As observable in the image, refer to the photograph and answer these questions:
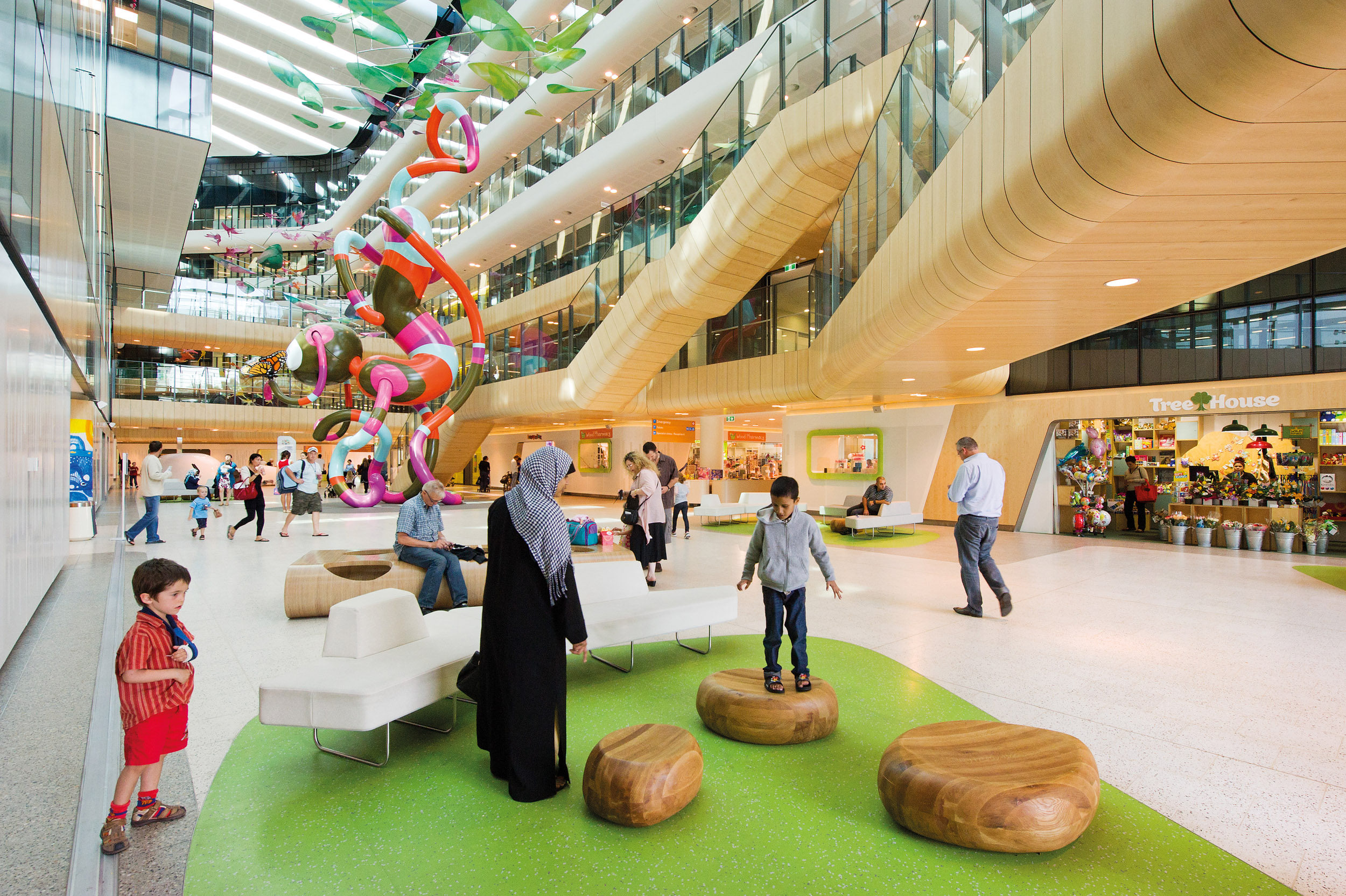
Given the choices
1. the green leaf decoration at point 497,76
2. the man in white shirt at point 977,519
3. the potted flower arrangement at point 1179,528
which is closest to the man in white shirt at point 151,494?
the green leaf decoration at point 497,76

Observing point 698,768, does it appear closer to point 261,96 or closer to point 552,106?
point 552,106

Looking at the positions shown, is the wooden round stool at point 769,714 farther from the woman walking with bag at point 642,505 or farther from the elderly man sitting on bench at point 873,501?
the elderly man sitting on bench at point 873,501

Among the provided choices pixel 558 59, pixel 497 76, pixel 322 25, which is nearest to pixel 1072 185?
pixel 497 76

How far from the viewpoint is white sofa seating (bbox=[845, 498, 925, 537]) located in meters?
13.0

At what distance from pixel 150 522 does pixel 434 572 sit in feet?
27.2

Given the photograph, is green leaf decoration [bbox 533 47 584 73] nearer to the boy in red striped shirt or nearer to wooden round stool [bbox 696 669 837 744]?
wooden round stool [bbox 696 669 837 744]

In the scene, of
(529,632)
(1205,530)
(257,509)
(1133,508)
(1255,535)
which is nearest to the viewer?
(529,632)

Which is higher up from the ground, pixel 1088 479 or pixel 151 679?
pixel 1088 479

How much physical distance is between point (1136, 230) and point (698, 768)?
149 inches

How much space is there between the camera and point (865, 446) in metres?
17.6

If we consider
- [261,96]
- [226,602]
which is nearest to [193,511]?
[226,602]

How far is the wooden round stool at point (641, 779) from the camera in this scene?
2.79 meters

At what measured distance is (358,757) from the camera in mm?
3547

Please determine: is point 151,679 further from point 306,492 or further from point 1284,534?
point 1284,534
